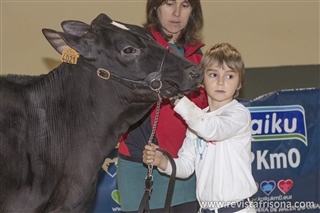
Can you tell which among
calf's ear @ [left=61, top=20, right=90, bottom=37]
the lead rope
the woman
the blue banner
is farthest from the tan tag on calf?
the blue banner

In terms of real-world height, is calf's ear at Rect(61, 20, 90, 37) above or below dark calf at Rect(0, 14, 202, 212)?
above

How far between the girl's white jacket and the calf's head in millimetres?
138

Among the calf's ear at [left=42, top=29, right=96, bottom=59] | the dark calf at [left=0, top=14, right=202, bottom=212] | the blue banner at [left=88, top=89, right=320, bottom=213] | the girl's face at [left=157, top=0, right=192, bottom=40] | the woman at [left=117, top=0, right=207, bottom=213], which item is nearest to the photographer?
the dark calf at [left=0, top=14, right=202, bottom=212]

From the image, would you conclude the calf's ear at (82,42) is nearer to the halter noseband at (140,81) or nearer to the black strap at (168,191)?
the halter noseband at (140,81)

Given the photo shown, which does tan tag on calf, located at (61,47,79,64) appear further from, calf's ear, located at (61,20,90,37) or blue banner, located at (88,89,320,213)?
blue banner, located at (88,89,320,213)

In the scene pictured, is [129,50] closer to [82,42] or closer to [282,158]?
[82,42]

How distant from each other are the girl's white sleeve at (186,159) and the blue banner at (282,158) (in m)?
2.09

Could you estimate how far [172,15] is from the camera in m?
3.53

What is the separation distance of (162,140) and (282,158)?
92.2 inches

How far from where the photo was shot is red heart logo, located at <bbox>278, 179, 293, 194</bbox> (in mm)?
5312

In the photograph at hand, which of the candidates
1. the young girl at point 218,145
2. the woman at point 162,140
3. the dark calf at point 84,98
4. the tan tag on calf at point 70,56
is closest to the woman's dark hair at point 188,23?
the woman at point 162,140

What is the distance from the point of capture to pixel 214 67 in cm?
326

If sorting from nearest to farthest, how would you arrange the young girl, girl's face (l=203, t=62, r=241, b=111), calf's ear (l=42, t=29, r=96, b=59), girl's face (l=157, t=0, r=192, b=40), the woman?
calf's ear (l=42, t=29, r=96, b=59) < the young girl < girl's face (l=203, t=62, r=241, b=111) < the woman < girl's face (l=157, t=0, r=192, b=40)

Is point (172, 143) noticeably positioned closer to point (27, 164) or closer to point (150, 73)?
point (150, 73)
